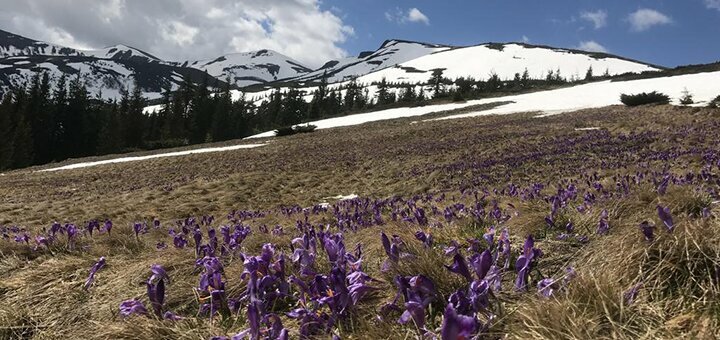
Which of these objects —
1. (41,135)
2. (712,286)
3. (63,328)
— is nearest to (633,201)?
(712,286)

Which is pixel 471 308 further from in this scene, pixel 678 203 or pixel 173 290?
pixel 678 203

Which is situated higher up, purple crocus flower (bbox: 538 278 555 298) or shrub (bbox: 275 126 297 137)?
purple crocus flower (bbox: 538 278 555 298)

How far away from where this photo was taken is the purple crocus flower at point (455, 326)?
133 cm

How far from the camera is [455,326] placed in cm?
135

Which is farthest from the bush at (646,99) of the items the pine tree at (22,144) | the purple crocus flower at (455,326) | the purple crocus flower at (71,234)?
the pine tree at (22,144)

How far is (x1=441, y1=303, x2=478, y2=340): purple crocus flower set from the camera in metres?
1.33

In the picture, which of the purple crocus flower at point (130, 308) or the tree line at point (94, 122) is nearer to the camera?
the purple crocus flower at point (130, 308)

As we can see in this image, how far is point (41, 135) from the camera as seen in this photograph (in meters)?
65.4

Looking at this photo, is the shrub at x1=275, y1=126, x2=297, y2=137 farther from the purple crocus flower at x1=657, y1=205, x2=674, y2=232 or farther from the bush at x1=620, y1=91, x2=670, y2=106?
the purple crocus flower at x1=657, y1=205, x2=674, y2=232

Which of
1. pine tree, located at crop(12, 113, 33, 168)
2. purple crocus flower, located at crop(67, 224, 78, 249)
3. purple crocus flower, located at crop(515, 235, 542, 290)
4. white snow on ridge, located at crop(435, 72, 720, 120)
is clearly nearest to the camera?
purple crocus flower, located at crop(515, 235, 542, 290)

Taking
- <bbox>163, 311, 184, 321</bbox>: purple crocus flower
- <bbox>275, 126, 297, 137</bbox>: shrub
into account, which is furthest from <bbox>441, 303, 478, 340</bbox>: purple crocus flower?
<bbox>275, 126, 297, 137</bbox>: shrub

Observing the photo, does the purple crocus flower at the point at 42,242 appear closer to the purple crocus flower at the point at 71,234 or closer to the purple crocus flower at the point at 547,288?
the purple crocus flower at the point at 71,234

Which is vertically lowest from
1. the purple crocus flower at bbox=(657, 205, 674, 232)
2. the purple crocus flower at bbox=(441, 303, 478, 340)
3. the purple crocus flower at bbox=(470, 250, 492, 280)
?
the purple crocus flower at bbox=(470, 250, 492, 280)

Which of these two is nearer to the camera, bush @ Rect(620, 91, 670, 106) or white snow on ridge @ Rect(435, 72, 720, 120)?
bush @ Rect(620, 91, 670, 106)
